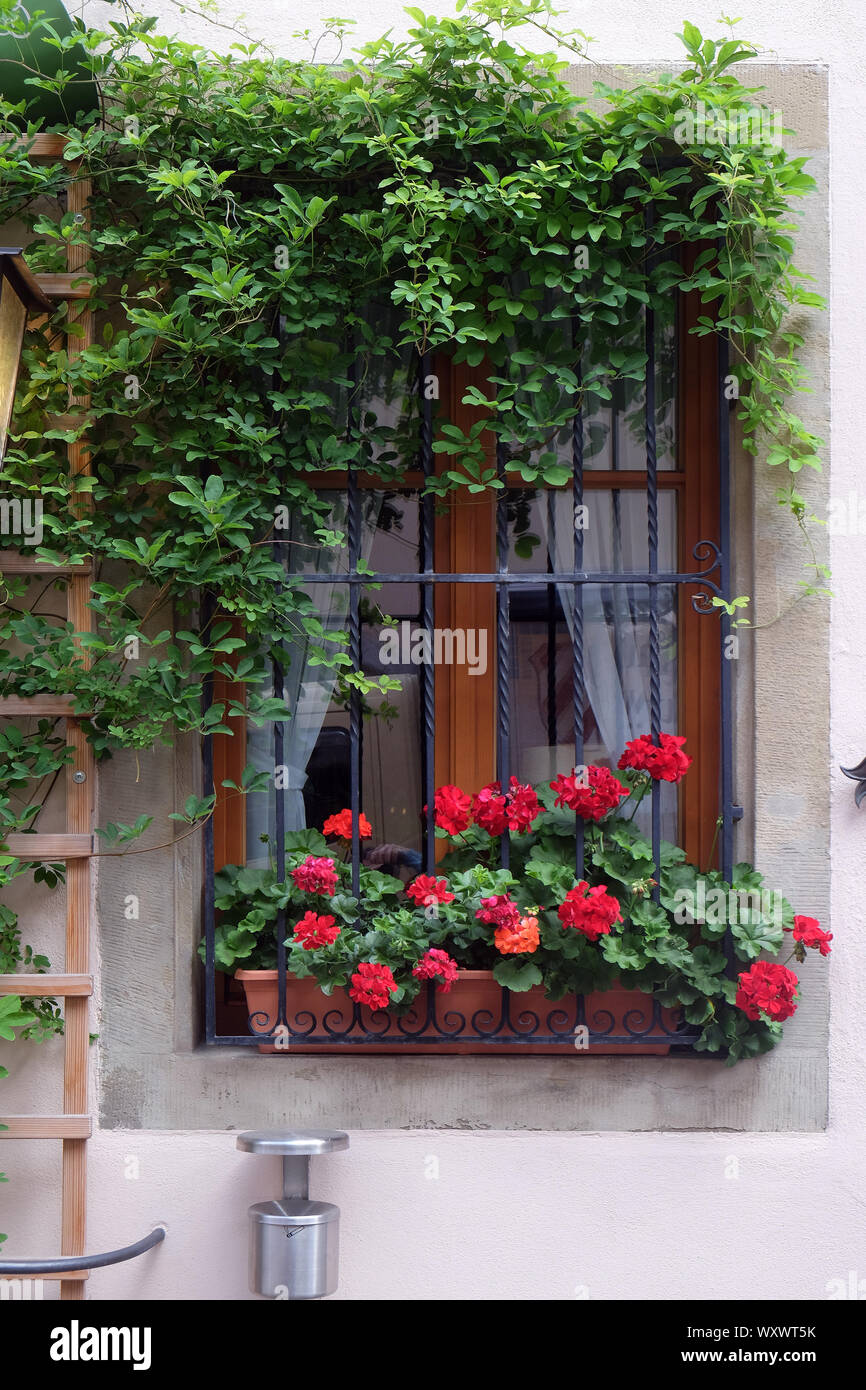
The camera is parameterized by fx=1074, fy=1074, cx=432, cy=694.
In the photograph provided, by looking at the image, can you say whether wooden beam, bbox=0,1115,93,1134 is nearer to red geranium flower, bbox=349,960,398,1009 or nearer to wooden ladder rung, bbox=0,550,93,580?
red geranium flower, bbox=349,960,398,1009

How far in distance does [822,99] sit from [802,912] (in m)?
2.30

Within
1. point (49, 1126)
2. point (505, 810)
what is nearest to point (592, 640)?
point (505, 810)

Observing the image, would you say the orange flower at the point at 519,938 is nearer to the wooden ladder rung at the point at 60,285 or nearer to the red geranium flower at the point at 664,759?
the red geranium flower at the point at 664,759

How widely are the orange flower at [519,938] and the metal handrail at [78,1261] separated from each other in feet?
4.09

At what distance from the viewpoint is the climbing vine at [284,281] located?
2826mm

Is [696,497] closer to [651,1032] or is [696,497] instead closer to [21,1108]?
[651,1032]

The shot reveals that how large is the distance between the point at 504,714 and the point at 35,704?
129 cm

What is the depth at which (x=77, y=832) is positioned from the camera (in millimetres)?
2955

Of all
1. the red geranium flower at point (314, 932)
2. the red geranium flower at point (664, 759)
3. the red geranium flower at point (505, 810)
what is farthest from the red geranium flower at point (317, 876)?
the red geranium flower at point (664, 759)

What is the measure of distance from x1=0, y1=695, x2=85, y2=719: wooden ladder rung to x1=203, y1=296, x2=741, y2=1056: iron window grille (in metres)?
0.40

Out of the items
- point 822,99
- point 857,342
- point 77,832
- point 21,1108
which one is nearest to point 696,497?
point 857,342

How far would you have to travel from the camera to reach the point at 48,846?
2.93 metres

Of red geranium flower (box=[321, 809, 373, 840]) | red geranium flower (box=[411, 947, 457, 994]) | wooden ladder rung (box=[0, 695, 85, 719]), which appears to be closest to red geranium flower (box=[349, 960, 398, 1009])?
red geranium flower (box=[411, 947, 457, 994])

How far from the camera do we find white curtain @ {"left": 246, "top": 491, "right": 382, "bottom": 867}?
3178 mm
